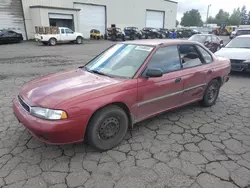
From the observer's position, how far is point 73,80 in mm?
3170

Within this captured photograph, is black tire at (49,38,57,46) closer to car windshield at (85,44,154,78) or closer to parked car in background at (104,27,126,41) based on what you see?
parked car in background at (104,27,126,41)

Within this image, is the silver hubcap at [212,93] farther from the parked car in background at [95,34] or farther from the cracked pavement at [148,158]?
the parked car in background at [95,34]

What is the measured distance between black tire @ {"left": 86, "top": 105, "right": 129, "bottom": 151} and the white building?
919 inches

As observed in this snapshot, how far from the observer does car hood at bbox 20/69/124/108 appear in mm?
2641

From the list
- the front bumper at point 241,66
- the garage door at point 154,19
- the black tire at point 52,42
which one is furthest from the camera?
the garage door at point 154,19

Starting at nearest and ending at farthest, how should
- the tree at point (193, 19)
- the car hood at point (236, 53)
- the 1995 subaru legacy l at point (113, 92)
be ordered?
the 1995 subaru legacy l at point (113, 92)
the car hood at point (236, 53)
the tree at point (193, 19)

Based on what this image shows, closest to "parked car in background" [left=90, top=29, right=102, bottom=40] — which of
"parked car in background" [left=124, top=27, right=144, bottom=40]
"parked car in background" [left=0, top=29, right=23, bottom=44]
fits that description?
"parked car in background" [left=124, top=27, right=144, bottom=40]

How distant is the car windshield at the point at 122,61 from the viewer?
129 inches

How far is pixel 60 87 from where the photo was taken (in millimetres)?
2916

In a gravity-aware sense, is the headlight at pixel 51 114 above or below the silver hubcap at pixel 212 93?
above

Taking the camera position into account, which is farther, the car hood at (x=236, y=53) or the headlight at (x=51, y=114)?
the car hood at (x=236, y=53)

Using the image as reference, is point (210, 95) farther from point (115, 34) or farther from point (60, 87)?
point (115, 34)

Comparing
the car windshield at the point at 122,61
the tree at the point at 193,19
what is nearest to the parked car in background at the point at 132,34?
the car windshield at the point at 122,61

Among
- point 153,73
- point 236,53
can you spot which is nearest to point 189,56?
point 153,73
